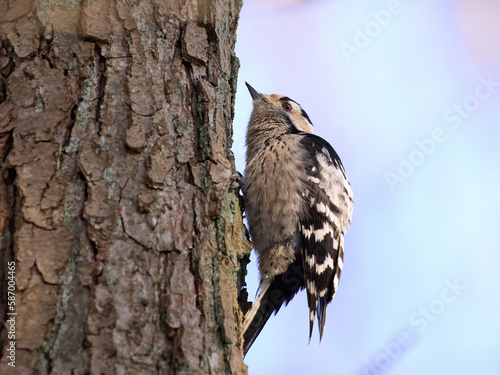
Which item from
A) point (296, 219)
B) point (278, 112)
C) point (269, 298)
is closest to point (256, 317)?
point (269, 298)

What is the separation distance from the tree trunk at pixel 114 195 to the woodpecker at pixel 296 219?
1.04 metres

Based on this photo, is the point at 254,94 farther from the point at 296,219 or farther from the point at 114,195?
the point at 114,195

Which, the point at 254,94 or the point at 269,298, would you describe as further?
the point at 254,94

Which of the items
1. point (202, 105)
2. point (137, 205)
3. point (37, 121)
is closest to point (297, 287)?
point (202, 105)

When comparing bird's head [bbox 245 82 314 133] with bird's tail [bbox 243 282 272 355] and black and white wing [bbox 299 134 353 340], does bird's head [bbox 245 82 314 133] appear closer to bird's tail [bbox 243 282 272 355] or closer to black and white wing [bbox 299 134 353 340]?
black and white wing [bbox 299 134 353 340]

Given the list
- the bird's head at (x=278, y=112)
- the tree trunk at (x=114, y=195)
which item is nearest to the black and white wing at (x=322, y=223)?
the bird's head at (x=278, y=112)

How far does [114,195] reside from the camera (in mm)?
2092

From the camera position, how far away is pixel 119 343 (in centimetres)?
182

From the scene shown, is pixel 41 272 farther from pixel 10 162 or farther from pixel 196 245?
pixel 196 245

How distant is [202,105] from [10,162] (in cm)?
91

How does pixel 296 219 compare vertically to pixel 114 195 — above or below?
above

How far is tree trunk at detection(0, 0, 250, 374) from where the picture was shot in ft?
6.05

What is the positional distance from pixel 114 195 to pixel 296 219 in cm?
191

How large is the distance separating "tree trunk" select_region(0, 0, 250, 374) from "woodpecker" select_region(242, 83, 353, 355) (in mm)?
1036
